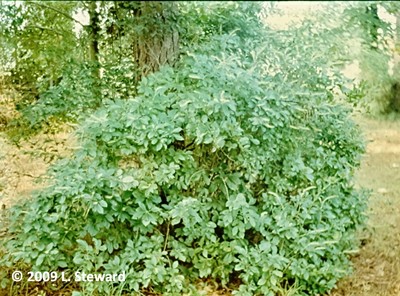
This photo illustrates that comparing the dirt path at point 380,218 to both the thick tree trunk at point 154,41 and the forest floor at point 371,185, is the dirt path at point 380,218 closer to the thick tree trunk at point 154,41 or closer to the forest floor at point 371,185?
the forest floor at point 371,185

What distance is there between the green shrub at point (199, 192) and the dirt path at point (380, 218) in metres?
0.23

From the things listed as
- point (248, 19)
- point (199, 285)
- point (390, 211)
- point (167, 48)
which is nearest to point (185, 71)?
point (167, 48)

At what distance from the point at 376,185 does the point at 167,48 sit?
1606 mm

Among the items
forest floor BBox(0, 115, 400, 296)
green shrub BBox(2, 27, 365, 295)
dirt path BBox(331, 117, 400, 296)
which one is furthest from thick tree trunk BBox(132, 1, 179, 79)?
dirt path BBox(331, 117, 400, 296)

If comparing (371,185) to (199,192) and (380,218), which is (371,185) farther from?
(199,192)

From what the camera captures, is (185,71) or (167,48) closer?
(185,71)

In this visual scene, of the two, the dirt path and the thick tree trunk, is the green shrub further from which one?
the dirt path

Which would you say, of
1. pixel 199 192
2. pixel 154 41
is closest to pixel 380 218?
pixel 199 192

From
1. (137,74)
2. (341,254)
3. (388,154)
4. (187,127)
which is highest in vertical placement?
(137,74)

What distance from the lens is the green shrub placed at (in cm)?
241

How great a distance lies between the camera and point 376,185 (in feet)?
11.1

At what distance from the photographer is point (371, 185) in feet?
11.1

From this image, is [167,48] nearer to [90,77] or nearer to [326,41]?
[90,77]

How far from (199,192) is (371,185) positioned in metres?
1.31
